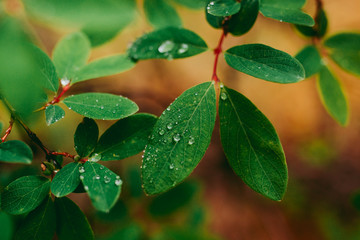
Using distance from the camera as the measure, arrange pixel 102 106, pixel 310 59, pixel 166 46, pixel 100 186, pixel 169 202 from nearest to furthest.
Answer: pixel 100 186, pixel 102 106, pixel 166 46, pixel 310 59, pixel 169 202

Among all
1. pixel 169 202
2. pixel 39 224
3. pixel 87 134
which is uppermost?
pixel 87 134

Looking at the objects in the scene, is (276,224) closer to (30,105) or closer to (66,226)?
(66,226)

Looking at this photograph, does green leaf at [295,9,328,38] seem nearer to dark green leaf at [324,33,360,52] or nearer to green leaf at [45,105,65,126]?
dark green leaf at [324,33,360,52]

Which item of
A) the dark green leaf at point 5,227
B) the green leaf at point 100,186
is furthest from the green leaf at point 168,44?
the dark green leaf at point 5,227

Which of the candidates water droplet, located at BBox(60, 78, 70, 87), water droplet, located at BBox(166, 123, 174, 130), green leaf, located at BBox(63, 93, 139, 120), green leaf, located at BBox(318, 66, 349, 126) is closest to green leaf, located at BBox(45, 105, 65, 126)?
green leaf, located at BBox(63, 93, 139, 120)

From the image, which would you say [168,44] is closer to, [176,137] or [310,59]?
[176,137]

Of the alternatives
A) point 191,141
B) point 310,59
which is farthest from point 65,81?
point 310,59
